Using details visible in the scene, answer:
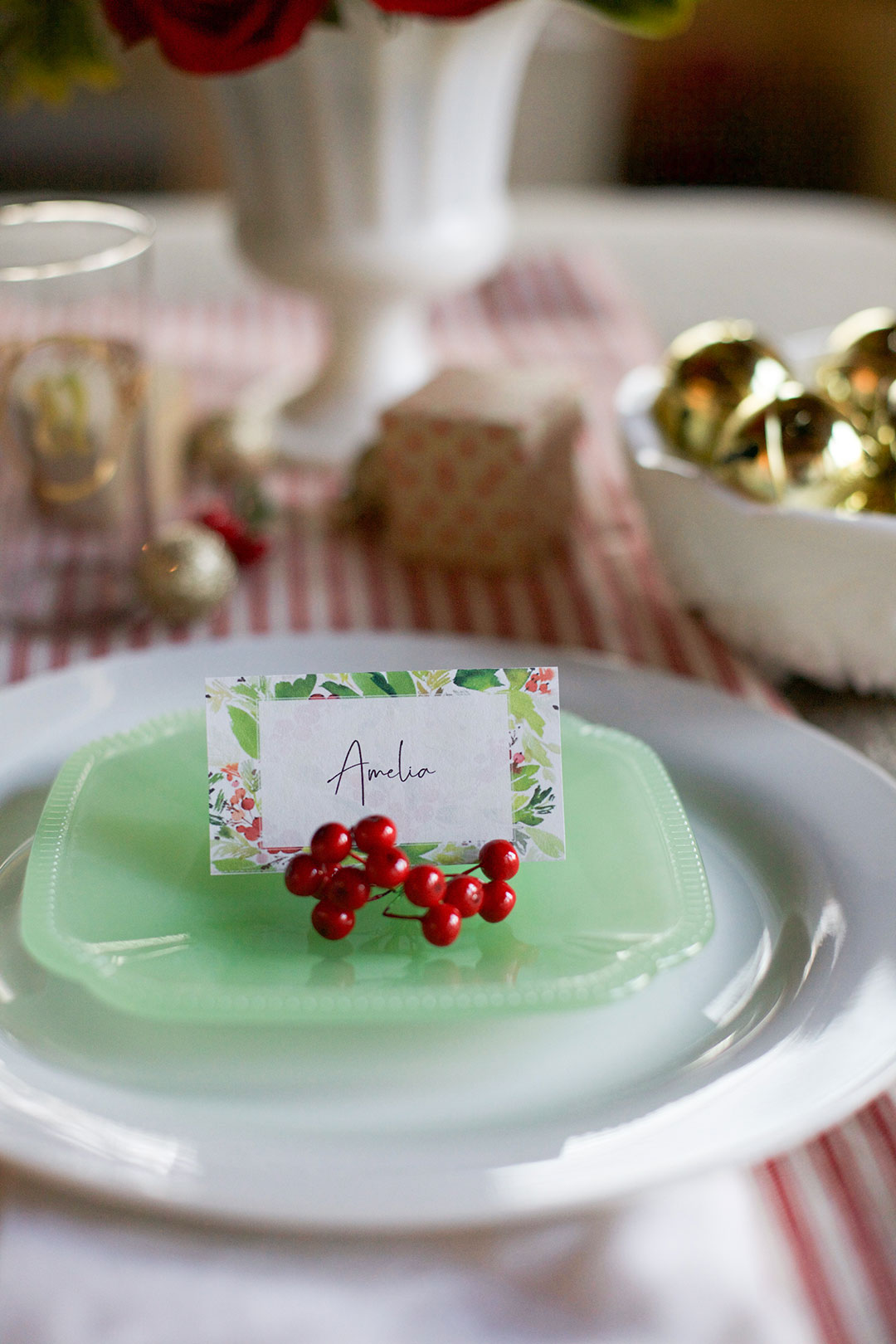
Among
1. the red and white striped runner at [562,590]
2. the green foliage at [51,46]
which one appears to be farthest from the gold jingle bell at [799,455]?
the green foliage at [51,46]

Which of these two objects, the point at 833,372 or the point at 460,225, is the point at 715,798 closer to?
the point at 833,372

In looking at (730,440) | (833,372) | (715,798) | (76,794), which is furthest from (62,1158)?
(833,372)

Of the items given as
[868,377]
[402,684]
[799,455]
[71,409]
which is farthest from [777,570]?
[71,409]

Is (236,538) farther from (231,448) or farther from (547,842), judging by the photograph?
(547,842)

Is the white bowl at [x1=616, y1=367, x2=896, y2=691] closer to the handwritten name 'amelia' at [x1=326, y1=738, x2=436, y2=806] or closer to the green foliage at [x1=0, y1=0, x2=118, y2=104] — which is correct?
the handwritten name 'amelia' at [x1=326, y1=738, x2=436, y2=806]

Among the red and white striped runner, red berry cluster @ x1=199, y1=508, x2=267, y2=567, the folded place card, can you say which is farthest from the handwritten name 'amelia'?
red berry cluster @ x1=199, y1=508, x2=267, y2=567

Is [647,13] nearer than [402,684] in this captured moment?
No
